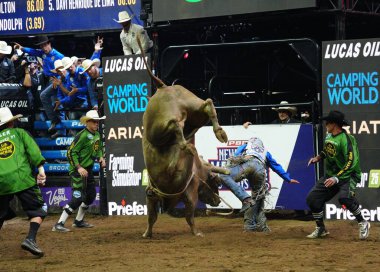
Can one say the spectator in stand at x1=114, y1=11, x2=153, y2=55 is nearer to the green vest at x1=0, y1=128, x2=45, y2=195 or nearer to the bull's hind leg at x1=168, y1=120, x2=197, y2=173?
the bull's hind leg at x1=168, y1=120, x2=197, y2=173

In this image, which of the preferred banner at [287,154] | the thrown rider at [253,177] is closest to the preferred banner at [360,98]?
the preferred banner at [287,154]

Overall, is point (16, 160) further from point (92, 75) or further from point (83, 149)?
point (92, 75)

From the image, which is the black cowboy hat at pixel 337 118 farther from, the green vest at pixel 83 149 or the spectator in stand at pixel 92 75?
the spectator in stand at pixel 92 75

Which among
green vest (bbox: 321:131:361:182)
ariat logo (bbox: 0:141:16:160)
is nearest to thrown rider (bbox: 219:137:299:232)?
green vest (bbox: 321:131:361:182)

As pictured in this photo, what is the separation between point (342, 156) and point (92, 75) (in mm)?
6643

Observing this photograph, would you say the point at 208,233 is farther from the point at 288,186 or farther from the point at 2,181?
the point at 2,181

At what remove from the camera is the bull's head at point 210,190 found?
12.9m

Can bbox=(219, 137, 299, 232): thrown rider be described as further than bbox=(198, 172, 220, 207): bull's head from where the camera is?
Yes

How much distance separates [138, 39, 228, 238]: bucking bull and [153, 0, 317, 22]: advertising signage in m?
3.66

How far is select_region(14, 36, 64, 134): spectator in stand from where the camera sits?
56.8ft

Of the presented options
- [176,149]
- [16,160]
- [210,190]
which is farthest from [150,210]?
[16,160]

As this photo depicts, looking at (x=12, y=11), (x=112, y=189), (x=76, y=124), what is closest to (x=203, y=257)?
(x=112, y=189)

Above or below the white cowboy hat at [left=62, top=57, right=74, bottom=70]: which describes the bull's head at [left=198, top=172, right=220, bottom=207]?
below

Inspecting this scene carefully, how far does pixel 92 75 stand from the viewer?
666 inches
